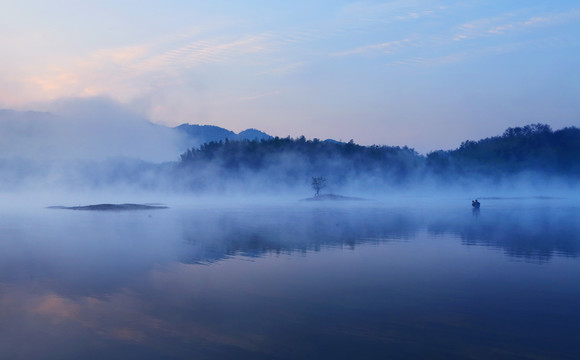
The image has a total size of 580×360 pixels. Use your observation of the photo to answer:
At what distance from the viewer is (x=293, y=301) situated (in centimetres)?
1463

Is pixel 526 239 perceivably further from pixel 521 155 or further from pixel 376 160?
pixel 521 155

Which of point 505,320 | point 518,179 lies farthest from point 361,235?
point 518,179

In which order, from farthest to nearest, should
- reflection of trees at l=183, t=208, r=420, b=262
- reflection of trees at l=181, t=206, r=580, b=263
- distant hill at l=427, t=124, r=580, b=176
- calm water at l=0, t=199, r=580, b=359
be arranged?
distant hill at l=427, t=124, r=580, b=176 < reflection of trees at l=183, t=208, r=420, b=262 < reflection of trees at l=181, t=206, r=580, b=263 < calm water at l=0, t=199, r=580, b=359

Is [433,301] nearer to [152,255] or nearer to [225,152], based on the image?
[152,255]

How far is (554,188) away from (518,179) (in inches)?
428

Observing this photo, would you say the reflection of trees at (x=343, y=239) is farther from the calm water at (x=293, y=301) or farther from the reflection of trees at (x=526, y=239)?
the calm water at (x=293, y=301)

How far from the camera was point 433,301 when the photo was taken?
567 inches

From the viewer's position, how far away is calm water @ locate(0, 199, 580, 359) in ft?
35.2

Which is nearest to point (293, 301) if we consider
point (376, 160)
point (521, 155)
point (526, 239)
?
point (526, 239)

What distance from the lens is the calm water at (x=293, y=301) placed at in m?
10.7

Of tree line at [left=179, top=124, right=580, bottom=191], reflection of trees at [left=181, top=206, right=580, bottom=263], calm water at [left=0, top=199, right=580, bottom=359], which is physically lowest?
calm water at [left=0, top=199, right=580, bottom=359]

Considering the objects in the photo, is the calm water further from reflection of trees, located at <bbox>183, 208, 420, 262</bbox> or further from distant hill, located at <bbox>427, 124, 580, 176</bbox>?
distant hill, located at <bbox>427, 124, 580, 176</bbox>

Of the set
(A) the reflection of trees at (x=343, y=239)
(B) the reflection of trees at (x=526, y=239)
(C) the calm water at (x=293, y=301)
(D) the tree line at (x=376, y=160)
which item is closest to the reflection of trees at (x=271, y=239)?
(A) the reflection of trees at (x=343, y=239)

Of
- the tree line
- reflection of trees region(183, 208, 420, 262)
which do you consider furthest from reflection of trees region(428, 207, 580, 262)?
the tree line
